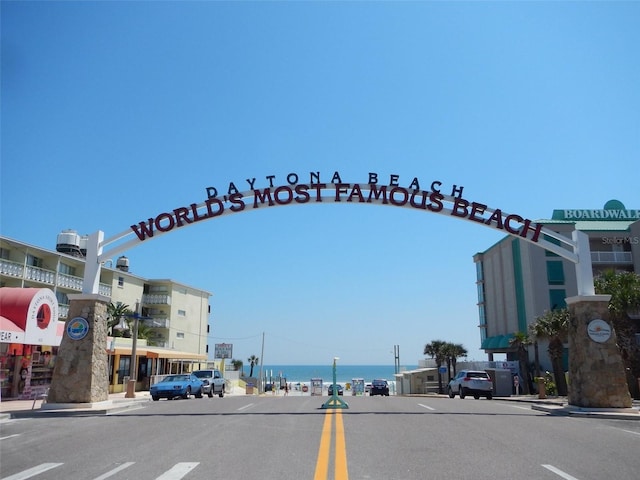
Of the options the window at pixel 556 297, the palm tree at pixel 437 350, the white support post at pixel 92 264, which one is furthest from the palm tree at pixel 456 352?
the white support post at pixel 92 264

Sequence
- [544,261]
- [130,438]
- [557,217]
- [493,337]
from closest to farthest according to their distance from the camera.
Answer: [130,438] < [544,261] < [557,217] < [493,337]

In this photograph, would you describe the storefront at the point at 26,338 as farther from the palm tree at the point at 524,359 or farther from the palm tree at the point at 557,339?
the palm tree at the point at 524,359

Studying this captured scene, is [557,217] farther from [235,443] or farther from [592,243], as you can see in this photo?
[235,443]

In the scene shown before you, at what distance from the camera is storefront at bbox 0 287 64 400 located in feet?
78.5

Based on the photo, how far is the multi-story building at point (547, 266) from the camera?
5244 centimetres

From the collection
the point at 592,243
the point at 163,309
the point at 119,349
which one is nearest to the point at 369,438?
the point at 119,349

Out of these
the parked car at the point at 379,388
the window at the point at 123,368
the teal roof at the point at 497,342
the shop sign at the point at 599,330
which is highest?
the teal roof at the point at 497,342

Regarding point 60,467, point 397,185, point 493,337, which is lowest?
point 60,467

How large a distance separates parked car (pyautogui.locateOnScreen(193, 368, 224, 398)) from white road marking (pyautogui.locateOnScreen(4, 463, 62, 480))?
916 inches

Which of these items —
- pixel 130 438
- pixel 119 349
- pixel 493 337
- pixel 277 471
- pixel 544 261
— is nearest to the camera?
pixel 277 471

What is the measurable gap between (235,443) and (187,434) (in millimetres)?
1849

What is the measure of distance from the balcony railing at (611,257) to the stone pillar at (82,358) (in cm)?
4737

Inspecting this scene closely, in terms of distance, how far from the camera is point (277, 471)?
26.1ft

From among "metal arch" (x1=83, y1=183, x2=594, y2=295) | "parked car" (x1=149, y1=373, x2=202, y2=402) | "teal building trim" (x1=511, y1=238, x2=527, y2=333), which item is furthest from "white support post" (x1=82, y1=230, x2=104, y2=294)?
"teal building trim" (x1=511, y1=238, x2=527, y2=333)
